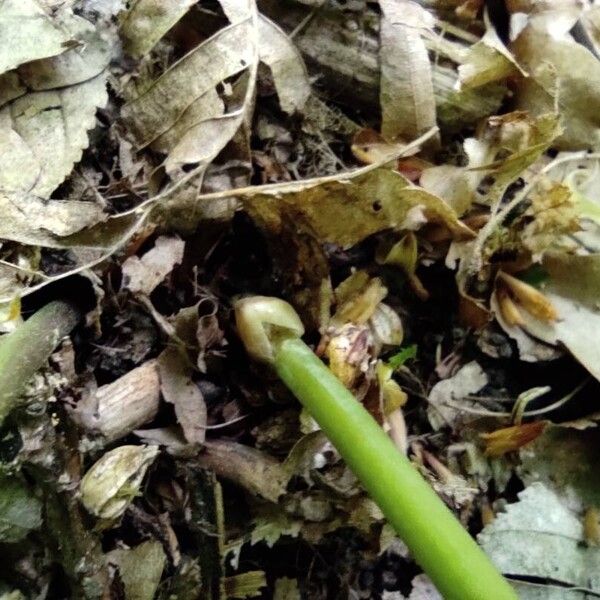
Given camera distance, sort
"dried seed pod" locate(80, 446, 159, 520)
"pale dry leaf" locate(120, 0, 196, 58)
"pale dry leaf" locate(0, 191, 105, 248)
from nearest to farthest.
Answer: "dried seed pod" locate(80, 446, 159, 520) → "pale dry leaf" locate(0, 191, 105, 248) → "pale dry leaf" locate(120, 0, 196, 58)

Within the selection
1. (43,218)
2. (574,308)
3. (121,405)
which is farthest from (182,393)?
(574,308)

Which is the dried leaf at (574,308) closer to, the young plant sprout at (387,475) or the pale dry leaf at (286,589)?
the young plant sprout at (387,475)

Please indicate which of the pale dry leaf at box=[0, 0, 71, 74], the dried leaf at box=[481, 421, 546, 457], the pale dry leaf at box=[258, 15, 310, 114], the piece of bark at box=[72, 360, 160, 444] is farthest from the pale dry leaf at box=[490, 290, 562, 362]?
the pale dry leaf at box=[0, 0, 71, 74]

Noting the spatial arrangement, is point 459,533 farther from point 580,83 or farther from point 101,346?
point 580,83

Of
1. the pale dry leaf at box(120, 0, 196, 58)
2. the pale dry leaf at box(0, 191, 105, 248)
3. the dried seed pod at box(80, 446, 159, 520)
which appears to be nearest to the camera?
the dried seed pod at box(80, 446, 159, 520)

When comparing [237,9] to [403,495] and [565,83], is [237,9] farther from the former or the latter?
[403,495]

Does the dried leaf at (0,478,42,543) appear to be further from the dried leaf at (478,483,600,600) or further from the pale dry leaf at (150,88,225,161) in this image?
the dried leaf at (478,483,600,600)

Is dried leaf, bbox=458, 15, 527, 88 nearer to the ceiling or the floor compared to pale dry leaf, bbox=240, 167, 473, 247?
nearer to the ceiling
